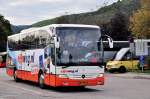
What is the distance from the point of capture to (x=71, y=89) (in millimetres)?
26906

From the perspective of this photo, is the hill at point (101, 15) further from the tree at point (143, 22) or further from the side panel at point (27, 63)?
the side panel at point (27, 63)

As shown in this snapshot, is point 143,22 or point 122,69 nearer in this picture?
point 122,69

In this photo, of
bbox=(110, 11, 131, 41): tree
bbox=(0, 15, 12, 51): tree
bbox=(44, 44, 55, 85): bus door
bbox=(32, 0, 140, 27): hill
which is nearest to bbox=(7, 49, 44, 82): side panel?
bbox=(44, 44, 55, 85): bus door

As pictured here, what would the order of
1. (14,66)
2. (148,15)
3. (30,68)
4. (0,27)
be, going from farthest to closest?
(0,27) → (148,15) → (14,66) → (30,68)

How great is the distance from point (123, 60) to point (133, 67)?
126cm

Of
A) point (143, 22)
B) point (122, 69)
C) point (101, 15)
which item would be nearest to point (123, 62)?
point (122, 69)

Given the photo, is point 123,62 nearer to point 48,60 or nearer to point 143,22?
point 143,22

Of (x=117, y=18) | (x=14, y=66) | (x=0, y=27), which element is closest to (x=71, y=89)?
(x=14, y=66)

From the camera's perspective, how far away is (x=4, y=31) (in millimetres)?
119750

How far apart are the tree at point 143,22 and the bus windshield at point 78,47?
31.2 m

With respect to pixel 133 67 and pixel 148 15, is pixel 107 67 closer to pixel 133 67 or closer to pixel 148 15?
pixel 133 67

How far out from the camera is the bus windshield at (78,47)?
24453mm

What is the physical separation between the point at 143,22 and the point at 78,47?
32800 millimetres

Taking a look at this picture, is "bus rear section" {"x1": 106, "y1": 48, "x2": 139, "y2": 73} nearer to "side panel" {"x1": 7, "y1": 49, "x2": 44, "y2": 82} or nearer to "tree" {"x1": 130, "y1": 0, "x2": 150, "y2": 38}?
"tree" {"x1": 130, "y1": 0, "x2": 150, "y2": 38}
